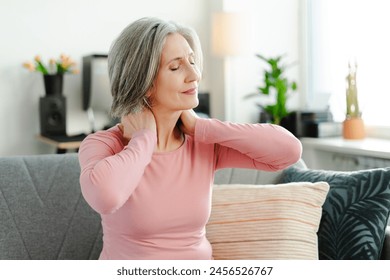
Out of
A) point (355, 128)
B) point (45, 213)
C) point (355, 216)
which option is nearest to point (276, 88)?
point (355, 128)

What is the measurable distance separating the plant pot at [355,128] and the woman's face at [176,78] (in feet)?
7.33

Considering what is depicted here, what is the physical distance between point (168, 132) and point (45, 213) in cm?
61

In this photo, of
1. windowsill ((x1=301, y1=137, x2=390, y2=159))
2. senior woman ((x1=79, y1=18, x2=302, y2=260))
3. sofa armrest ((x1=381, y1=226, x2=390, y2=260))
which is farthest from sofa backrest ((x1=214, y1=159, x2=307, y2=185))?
windowsill ((x1=301, y1=137, x2=390, y2=159))

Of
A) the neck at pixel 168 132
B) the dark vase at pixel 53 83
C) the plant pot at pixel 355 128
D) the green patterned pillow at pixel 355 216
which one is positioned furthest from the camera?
the dark vase at pixel 53 83

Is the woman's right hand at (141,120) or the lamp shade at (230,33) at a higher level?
the lamp shade at (230,33)

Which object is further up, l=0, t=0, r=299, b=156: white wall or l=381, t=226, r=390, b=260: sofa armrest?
l=0, t=0, r=299, b=156: white wall

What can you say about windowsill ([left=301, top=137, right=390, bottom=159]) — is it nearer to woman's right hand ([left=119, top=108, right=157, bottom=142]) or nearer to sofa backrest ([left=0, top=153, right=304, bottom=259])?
sofa backrest ([left=0, top=153, right=304, bottom=259])

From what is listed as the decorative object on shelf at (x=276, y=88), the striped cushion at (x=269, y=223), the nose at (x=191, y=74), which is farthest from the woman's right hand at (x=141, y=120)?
the decorative object on shelf at (x=276, y=88)

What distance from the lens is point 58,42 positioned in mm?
3621

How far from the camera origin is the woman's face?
3.86ft

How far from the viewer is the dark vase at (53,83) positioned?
11.2ft

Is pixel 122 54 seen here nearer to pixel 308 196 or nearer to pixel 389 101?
pixel 308 196

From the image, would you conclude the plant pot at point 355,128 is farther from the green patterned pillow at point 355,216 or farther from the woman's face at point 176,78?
the woman's face at point 176,78

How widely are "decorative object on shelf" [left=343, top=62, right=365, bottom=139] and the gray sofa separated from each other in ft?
5.57
